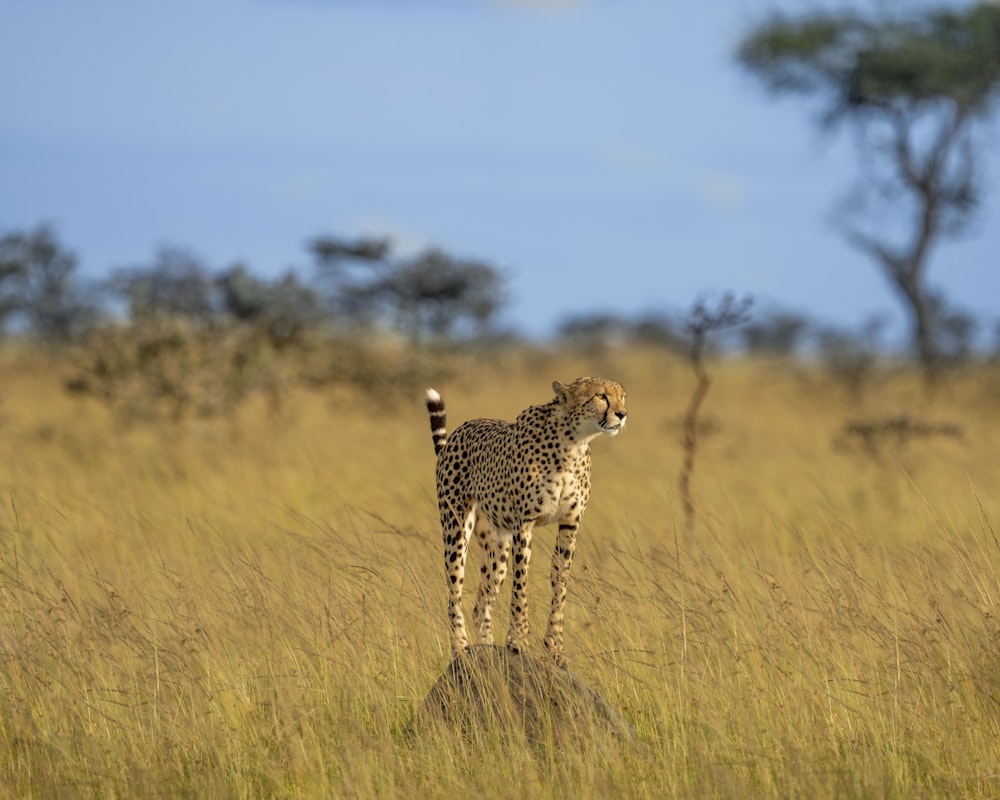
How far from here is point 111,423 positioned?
1584 centimetres

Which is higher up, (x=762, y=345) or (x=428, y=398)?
(x=762, y=345)

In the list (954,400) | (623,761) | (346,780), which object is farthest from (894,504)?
(954,400)

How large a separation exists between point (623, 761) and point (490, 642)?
1015 millimetres

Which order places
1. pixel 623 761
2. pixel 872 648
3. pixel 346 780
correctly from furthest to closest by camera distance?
pixel 872 648, pixel 623 761, pixel 346 780

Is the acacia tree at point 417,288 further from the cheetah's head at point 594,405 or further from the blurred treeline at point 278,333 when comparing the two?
the cheetah's head at point 594,405

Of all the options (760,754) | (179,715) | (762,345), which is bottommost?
(760,754)

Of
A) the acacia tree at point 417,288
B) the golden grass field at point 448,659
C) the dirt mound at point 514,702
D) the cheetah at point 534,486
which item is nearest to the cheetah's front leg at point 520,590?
the cheetah at point 534,486

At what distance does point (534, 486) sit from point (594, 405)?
367mm

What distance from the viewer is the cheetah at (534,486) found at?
478 cm

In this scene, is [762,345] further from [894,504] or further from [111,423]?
[894,504]

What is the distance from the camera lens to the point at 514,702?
4.62m

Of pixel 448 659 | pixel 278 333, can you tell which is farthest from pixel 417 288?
pixel 448 659

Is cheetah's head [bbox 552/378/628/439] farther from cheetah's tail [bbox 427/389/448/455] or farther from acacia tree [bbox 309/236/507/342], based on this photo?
acacia tree [bbox 309/236/507/342]

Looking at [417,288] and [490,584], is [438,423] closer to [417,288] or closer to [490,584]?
[490,584]
